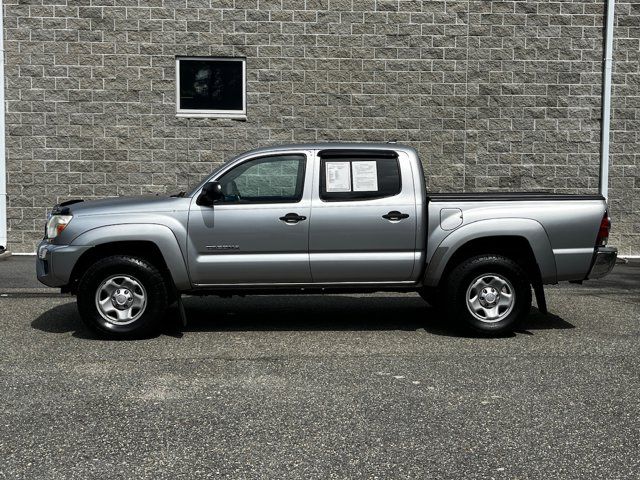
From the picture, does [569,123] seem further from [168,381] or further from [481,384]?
[168,381]

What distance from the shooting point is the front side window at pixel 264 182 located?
8.12 m

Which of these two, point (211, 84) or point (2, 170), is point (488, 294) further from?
point (2, 170)

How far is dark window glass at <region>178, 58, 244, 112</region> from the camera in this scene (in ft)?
46.3

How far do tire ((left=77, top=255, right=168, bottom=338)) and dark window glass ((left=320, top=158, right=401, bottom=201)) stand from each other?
1843 mm

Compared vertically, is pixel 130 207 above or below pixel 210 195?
below

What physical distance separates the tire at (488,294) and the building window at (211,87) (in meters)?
6.94

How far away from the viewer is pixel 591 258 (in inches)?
324

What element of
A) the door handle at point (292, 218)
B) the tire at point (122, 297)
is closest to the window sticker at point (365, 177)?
the door handle at point (292, 218)

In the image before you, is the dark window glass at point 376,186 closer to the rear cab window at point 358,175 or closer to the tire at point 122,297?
the rear cab window at point 358,175

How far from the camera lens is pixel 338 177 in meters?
8.27

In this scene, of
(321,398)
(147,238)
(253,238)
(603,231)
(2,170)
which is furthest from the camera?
(2,170)

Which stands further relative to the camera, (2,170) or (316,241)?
(2,170)

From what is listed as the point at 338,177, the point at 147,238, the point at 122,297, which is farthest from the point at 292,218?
the point at 122,297

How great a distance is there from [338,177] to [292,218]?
2.11ft
